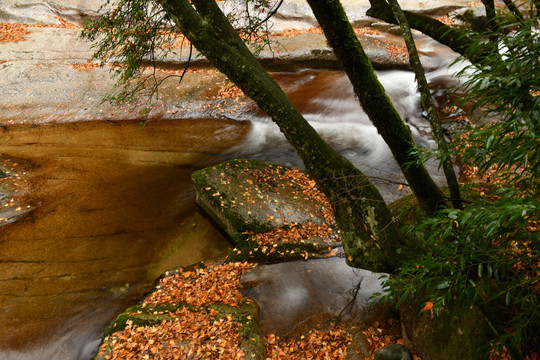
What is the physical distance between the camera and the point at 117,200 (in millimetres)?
9086

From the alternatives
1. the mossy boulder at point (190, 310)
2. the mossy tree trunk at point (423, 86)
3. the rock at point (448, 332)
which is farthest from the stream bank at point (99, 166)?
the mossy tree trunk at point (423, 86)

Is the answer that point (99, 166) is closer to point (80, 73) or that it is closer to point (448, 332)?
point (80, 73)

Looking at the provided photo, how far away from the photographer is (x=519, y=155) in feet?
7.17

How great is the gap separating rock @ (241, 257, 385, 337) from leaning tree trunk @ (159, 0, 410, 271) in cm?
144

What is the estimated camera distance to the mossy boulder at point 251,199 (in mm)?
7465

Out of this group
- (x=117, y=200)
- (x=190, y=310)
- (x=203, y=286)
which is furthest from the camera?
(x=117, y=200)

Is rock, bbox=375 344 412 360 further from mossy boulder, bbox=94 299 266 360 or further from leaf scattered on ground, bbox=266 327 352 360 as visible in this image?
mossy boulder, bbox=94 299 266 360

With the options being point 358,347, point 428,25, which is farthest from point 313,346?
point 428,25

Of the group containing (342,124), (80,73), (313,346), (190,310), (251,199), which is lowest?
(313,346)

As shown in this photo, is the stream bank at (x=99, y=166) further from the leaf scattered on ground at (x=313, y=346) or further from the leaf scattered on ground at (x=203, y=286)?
the leaf scattered on ground at (x=313, y=346)

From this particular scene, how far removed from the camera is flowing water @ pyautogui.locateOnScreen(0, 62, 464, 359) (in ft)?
21.2

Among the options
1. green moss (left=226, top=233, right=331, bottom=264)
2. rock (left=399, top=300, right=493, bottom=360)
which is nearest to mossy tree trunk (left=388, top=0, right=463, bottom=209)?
rock (left=399, top=300, right=493, bottom=360)

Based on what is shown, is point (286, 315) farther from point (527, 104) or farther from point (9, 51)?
point (9, 51)

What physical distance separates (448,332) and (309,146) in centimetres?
288
